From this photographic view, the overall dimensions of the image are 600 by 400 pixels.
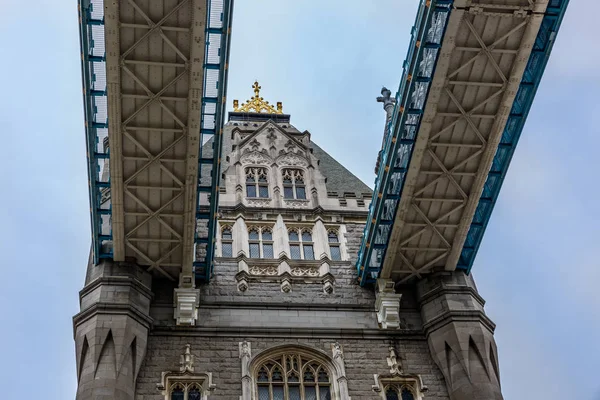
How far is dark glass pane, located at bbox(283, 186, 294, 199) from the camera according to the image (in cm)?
3136

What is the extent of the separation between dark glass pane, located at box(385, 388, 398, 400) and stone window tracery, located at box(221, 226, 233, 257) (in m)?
6.99

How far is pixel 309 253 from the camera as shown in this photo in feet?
95.9

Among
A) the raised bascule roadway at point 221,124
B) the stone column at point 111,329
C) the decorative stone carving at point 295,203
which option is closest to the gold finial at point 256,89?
the decorative stone carving at point 295,203

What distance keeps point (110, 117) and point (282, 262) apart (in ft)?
25.4

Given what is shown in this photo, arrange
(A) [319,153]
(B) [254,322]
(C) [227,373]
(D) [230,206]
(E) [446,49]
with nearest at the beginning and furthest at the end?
(E) [446,49], (C) [227,373], (B) [254,322], (D) [230,206], (A) [319,153]

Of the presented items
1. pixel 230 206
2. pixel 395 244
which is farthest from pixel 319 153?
pixel 395 244

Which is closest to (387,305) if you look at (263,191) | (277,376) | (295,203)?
(277,376)

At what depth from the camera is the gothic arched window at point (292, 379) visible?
24.3 meters

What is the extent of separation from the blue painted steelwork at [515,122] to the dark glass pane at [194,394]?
9.12 meters

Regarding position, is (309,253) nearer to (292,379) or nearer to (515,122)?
(292,379)

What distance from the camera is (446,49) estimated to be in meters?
22.6

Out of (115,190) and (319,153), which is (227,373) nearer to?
(115,190)

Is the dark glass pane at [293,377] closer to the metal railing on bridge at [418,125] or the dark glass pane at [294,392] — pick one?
the dark glass pane at [294,392]

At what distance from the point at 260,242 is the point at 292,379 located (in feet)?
19.1
